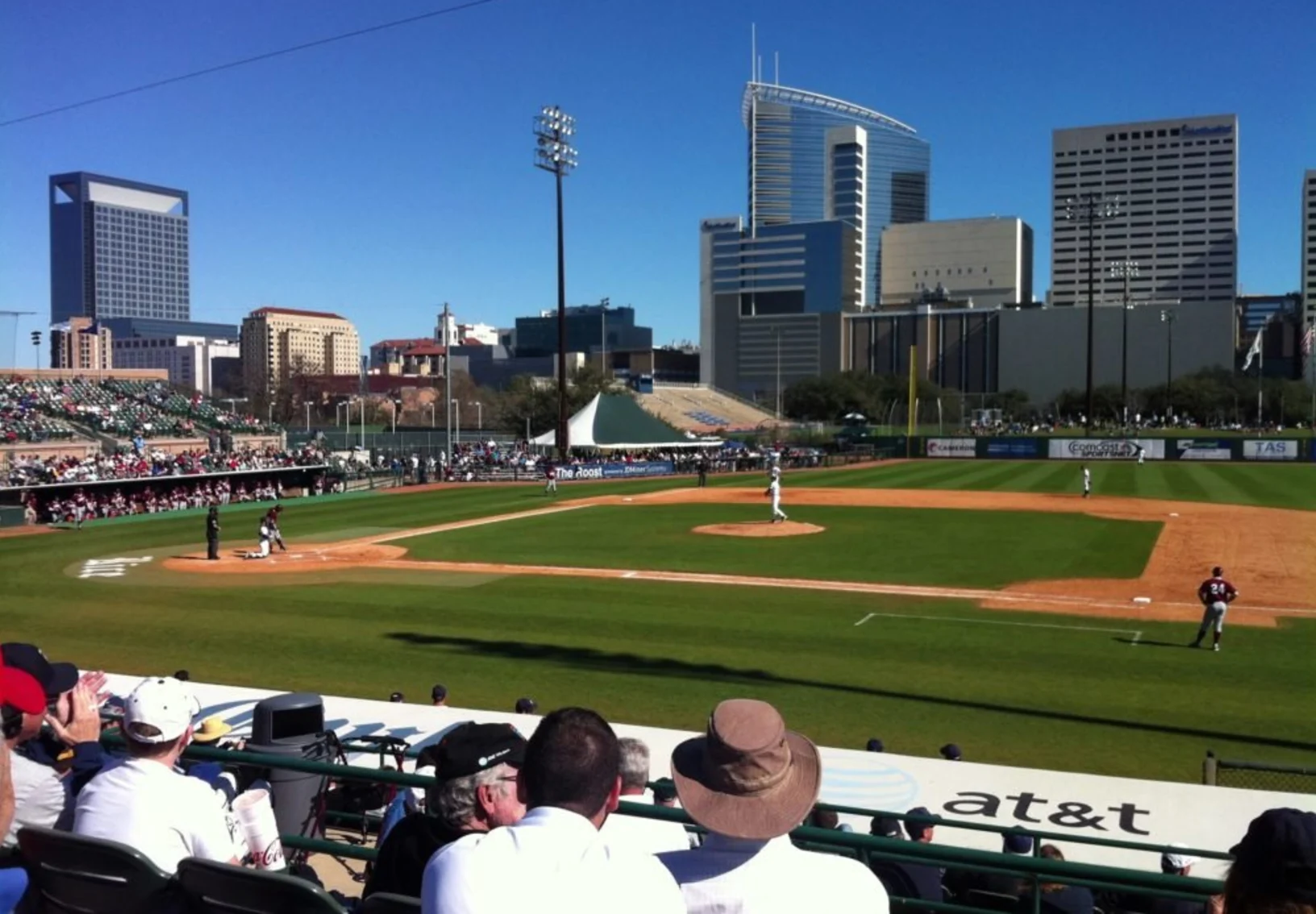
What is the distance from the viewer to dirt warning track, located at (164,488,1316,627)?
21141mm

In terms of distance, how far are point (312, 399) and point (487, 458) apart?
83087 mm

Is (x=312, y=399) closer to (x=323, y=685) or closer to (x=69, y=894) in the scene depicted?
(x=323, y=685)

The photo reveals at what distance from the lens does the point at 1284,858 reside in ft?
8.66

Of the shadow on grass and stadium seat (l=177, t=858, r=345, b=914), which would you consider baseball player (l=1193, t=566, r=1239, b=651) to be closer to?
the shadow on grass

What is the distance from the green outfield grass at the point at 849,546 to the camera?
25703 millimetres

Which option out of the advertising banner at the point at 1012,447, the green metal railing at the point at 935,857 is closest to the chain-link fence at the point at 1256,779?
the green metal railing at the point at 935,857

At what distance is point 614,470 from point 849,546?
106ft

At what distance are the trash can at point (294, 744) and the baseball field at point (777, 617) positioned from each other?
5.83 m

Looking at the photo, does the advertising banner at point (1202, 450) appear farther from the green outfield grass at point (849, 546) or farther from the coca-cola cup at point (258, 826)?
the coca-cola cup at point (258, 826)

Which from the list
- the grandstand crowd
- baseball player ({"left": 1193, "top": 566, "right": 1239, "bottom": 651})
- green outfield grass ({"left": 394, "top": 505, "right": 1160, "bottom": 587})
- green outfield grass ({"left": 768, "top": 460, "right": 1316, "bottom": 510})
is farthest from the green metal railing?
green outfield grass ({"left": 768, "top": 460, "right": 1316, "bottom": 510})

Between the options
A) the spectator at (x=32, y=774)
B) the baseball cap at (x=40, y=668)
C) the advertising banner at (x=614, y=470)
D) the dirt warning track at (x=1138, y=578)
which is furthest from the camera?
the advertising banner at (x=614, y=470)

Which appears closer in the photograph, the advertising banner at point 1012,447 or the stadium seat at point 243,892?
the stadium seat at point 243,892

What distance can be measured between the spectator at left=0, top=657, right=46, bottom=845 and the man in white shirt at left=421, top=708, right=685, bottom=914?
4.68 feet

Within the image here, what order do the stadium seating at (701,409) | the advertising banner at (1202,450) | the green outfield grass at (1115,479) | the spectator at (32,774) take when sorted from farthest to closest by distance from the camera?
the stadium seating at (701,409)
the advertising banner at (1202,450)
the green outfield grass at (1115,479)
the spectator at (32,774)
